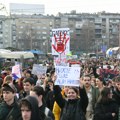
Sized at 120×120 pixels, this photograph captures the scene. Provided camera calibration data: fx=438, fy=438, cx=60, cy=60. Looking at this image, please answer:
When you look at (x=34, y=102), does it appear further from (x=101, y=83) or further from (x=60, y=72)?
(x=101, y=83)

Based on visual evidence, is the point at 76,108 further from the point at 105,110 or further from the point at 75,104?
the point at 105,110

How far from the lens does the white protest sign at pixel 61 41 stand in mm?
11172

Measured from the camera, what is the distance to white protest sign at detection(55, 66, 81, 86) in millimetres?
6823

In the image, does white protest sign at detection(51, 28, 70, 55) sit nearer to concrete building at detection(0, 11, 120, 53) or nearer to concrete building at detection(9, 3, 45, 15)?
concrete building at detection(0, 11, 120, 53)

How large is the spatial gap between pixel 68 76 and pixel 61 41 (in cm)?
440

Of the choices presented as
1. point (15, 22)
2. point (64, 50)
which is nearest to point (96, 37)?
point (15, 22)

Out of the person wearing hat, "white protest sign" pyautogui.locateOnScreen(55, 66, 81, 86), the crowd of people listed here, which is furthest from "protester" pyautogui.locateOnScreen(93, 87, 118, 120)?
the person wearing hat

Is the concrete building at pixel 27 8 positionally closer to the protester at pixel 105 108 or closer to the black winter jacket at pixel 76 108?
the protester at pixel 105 108

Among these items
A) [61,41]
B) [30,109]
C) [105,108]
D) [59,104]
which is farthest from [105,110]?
[61,41]

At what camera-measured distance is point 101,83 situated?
32.4 ft

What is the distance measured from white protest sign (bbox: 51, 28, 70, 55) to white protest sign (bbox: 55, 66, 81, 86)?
383cm

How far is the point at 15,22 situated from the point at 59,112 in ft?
398

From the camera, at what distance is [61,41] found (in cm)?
1133

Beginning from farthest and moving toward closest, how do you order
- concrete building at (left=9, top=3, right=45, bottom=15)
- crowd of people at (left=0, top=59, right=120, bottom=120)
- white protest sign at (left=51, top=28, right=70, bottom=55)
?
concrete building at (left=9, top=3, right=45, bottom=15) → white protest sign at (left=51, top=28, right=70, bottom=55) → crowd of people at (left=0, top=59, right=120, bottom=120)
